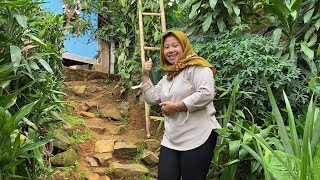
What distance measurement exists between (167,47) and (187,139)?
0.51 meters

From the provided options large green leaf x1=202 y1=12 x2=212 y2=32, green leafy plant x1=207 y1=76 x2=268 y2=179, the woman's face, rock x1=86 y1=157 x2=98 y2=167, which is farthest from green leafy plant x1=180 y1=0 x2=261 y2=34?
rock x1=86 y1=157 x2=98 y2=167

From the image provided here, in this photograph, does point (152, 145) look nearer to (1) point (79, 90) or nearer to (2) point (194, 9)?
(2) point (194, 9)

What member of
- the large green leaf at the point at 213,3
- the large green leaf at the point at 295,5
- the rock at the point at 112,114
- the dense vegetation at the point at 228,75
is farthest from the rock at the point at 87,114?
the large green leaf at the point at 295,5

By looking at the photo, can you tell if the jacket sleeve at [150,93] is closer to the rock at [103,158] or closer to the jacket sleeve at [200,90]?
the jacket sleeve at [200,90]

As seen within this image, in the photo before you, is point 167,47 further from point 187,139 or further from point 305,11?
point 305,11

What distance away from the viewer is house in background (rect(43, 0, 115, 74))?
494 cm

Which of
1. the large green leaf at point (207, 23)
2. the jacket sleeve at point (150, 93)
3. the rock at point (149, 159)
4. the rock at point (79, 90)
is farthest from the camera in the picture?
the rock at point (79, 90)

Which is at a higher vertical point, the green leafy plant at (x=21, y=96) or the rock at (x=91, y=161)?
the green leafy plant at (x=21, y=96)

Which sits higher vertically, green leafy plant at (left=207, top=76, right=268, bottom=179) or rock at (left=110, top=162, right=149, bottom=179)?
green leafy plant at (left=207, top=76, right=268, bottom=179)

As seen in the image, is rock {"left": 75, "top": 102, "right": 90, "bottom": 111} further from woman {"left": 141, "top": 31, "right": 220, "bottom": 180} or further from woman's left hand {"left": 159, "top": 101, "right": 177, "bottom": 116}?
woman's left hand {"left": 159, "top": 101, "right": 177, "bottom": 116}

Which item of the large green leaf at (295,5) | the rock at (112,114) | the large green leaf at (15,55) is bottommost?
the rock at (112,114)

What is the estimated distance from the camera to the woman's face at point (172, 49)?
77.2 inches

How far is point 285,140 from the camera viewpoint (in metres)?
1.78

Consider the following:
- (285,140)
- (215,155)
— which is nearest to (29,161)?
(215,155)
